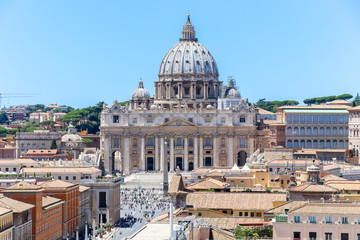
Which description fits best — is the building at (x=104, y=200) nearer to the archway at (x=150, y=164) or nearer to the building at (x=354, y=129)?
the building at (x=354, y=129)

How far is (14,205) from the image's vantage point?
2744 inches

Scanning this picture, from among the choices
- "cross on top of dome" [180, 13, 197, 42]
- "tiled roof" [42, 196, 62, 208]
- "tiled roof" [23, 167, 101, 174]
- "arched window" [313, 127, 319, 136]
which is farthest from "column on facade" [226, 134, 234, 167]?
"tiled roof" [42, 196, 62, 208]

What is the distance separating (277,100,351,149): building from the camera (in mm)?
156875

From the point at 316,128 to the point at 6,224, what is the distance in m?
→ 97.6

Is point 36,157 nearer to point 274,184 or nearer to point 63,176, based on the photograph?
point 63,176

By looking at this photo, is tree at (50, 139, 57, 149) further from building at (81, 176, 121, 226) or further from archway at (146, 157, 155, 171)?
building at (81, 176, 121, 226)

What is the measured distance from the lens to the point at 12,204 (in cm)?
6962

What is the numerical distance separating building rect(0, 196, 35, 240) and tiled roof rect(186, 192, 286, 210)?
10764mm

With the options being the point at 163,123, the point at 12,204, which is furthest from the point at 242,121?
the point at 12,204

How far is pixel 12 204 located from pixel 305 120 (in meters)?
92.9

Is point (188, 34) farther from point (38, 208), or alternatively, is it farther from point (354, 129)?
point (38, 208)

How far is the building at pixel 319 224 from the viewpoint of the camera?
5000cm

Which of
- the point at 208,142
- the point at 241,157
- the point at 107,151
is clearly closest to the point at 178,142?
the point at 208,142

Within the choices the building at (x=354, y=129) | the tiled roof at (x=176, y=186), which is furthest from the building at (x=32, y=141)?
the tiled roof at (x=176, y=186)
